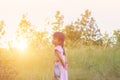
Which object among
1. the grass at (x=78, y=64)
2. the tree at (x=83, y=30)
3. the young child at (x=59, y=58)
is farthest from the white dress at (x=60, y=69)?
the tree at (x=83, y=30)

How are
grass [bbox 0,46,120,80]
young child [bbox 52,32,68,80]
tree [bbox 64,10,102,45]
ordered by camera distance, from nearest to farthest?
young child [bbox 52,32,68,80], grass [bbox 0,46,120,80], tree [bbox 64,10,102,45]

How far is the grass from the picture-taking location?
1293cm

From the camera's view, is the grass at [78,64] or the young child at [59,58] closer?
the young child at [59,58]

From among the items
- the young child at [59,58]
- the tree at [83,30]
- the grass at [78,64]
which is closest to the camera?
the young child at [59,58]

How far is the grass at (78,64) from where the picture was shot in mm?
12930

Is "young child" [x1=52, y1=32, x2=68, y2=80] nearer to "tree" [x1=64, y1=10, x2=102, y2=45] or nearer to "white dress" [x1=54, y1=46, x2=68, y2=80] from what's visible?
"white dress" [x1=54, y1=46, x2=68, y2=80]

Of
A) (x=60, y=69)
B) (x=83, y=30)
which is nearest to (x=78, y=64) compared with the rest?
(x=60, y=69)

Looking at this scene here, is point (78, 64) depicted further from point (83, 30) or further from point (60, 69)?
point (83, 30)

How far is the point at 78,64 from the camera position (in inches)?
594

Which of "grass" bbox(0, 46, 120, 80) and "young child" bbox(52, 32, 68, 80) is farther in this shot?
"grass" bbox(0, 46, 120, 80)

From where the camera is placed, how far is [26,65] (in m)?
15.1

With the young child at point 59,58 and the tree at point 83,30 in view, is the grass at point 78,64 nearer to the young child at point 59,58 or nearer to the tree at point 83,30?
the young child at point 59,58

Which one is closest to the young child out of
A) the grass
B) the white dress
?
the white dress

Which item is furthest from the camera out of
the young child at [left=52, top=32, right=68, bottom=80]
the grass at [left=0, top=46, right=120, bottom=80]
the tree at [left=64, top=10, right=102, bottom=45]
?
the tree at [left=64, top=10, right=102, bottom=45]
